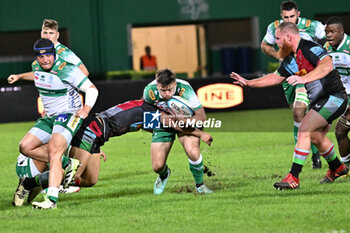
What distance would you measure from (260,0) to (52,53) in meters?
17.5

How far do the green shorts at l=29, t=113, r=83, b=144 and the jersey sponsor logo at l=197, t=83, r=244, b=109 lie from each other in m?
12.1

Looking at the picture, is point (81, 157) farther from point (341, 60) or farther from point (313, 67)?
point (341, 60)

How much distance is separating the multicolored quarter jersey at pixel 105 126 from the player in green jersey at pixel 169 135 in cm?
21

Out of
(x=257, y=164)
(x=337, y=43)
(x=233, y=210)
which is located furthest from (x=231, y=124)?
(x=233, y=210)

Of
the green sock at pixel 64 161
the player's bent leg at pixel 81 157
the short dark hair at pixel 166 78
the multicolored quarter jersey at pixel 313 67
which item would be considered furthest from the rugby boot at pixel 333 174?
the green sock at pixel 64 161

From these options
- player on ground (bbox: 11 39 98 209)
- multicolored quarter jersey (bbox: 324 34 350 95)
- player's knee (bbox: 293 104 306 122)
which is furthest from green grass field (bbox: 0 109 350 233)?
multicolored quarter jersey (bbox: 324 34 350 95)

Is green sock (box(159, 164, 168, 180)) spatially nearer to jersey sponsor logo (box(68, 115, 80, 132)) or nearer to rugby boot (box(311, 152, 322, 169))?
jersey sponsor logo (box(68, 115, 80, 132))

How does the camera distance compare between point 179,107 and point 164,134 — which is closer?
point 179,107

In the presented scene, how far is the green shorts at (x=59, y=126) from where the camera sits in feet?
27.8

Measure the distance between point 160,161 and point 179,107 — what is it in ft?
2.13

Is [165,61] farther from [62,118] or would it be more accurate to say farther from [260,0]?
[62,118]

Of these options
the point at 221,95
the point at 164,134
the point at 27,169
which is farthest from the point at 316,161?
the point at 221,95

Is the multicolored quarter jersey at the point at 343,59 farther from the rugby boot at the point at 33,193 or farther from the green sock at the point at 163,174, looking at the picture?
the rugby boot at the point at 33,193

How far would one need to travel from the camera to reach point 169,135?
930 cm
